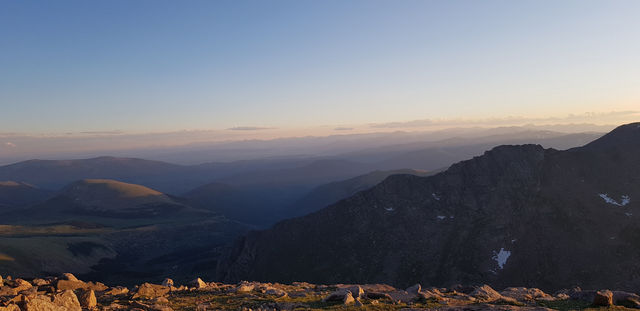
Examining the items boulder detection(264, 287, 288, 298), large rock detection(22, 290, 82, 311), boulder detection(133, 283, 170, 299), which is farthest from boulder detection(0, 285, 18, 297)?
boulder detection(264, 287, 288, 298)

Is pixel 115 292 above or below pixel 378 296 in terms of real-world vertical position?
below

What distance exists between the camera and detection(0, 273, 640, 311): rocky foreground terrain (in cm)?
2511

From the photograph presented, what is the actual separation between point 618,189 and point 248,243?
109 m

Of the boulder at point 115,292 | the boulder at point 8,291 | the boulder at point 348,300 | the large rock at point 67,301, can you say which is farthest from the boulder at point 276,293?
the boulder at point 8,291

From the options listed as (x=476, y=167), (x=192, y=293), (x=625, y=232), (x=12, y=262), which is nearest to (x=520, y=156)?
(x=476, y=167)

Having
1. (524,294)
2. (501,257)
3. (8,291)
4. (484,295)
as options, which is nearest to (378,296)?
(484,295)

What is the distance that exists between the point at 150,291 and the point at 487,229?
80.6m

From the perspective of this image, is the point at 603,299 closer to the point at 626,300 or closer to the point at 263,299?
the point at 626,300

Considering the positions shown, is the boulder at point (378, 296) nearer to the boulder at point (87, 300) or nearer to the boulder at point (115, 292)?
the boulder at point (87, 300)

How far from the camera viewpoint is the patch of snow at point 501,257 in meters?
80.7

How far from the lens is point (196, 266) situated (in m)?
175

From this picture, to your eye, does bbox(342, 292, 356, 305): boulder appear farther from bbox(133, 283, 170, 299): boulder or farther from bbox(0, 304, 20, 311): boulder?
bbox(0, 304, 20, 311): boulder

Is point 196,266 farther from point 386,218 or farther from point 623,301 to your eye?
point 623,301

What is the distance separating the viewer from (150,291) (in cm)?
3747
